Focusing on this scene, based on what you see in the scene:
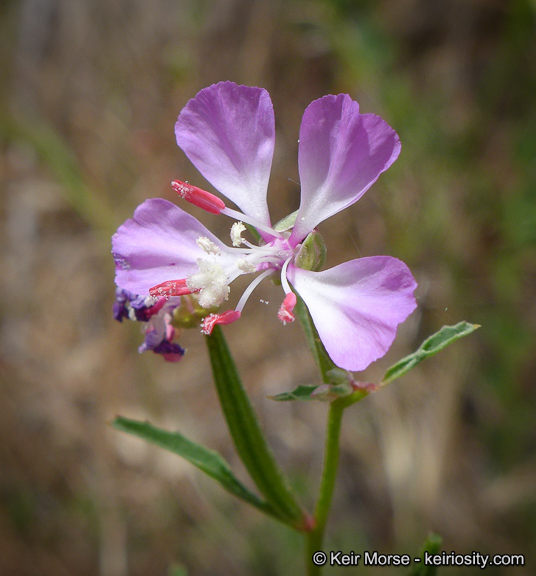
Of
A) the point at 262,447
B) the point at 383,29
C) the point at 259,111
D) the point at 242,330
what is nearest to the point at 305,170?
the point at 259,111

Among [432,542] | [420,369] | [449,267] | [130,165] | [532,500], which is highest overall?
[130,165]

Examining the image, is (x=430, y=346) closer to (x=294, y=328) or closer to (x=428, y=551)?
(x=428, y=551)

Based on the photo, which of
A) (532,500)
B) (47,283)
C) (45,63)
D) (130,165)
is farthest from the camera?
(45,63)

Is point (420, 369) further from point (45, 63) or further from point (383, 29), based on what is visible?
point (45, 63)

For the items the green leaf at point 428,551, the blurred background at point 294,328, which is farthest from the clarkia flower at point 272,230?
the blurred background at point 294,328

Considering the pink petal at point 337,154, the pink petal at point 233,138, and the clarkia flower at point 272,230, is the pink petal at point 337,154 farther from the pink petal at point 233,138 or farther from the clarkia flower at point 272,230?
the pink petal at point 233,138

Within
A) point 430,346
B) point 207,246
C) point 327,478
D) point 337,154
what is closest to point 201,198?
point 207,246

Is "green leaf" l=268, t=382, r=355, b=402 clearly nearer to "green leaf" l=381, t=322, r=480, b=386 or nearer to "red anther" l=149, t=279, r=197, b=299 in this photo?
"green leaf" l=381, t=322, r=480, b=386
